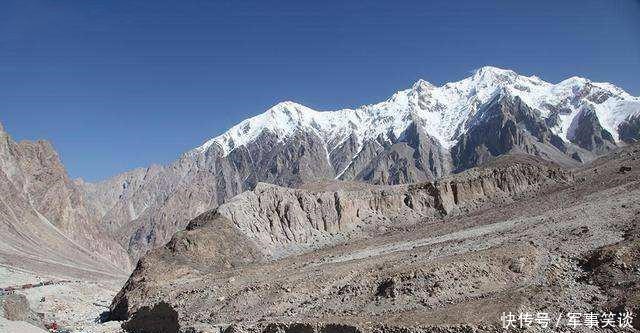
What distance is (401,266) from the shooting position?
133ft

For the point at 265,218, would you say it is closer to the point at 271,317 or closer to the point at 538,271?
the point at 271,317

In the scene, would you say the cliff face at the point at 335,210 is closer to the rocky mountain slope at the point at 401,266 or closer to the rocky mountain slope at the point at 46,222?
the rocky mountain slope at the point at 401,266

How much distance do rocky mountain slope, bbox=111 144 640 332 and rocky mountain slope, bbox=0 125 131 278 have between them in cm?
4330

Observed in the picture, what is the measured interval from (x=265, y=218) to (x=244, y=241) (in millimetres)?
9728

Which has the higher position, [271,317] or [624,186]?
[624,186]

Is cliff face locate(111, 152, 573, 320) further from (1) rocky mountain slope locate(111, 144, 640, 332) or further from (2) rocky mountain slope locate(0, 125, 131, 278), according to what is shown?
(2) rocky mountain slope locate(0, 125, 131, 278)

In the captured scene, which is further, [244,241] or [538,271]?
[244,241]

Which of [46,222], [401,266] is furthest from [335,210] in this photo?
[46,222]

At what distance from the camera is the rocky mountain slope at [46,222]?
4350 inches

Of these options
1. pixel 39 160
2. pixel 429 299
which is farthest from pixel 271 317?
pixel 39 160

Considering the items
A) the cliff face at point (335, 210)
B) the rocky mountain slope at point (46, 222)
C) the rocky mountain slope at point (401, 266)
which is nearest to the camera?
the rocky mountain slope at point (401, 266)

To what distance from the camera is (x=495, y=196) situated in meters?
90.1

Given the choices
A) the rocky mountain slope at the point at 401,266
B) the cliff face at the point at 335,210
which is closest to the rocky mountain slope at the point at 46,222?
the cliff face at the point at 335,210

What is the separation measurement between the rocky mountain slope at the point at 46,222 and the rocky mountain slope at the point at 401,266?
142ft
